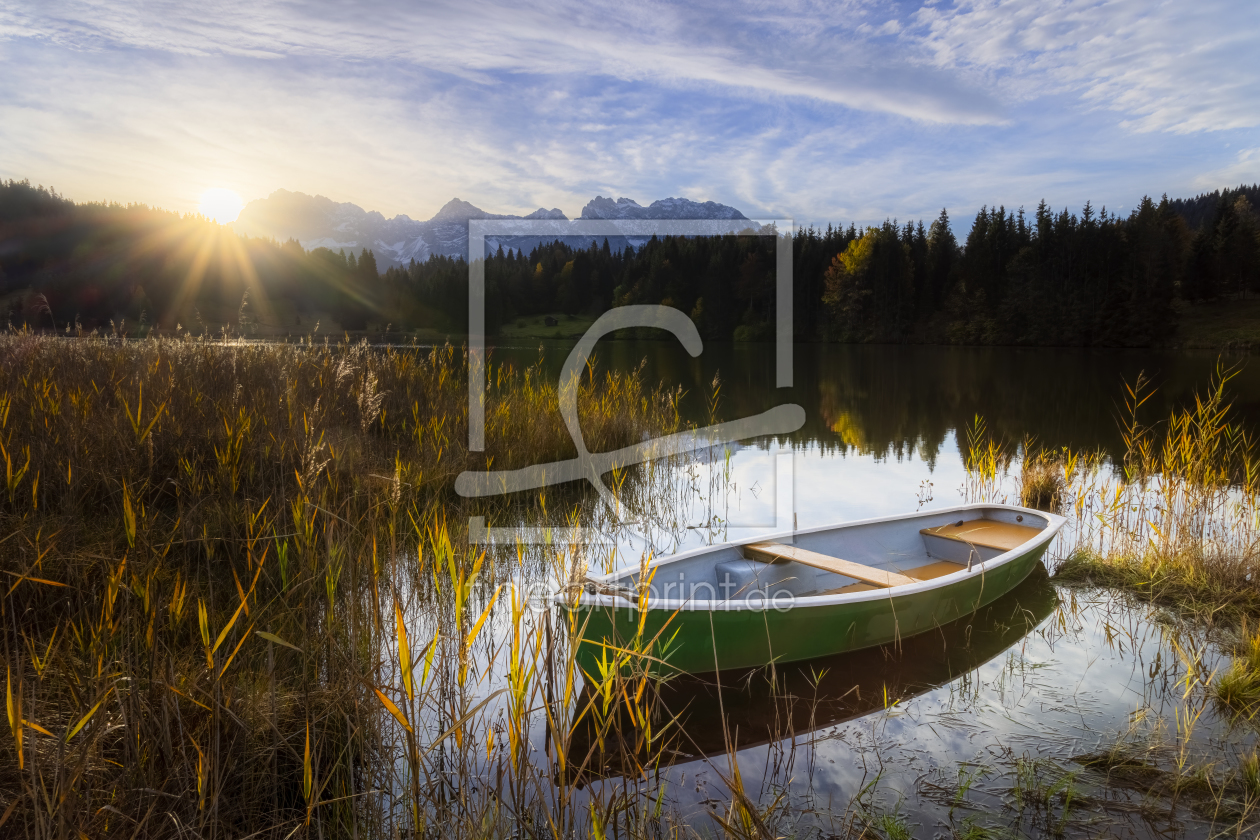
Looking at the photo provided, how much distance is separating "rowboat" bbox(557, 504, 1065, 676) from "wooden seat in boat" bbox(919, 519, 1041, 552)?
1cm

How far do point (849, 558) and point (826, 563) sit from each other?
1.17m

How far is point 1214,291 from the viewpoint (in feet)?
172

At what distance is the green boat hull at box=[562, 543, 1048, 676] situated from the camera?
3725mm

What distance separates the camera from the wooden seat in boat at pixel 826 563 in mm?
4797

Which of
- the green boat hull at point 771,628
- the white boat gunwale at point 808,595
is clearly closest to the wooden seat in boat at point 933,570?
the white boat gunwale at point 808,595

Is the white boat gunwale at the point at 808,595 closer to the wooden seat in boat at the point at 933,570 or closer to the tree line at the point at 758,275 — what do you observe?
the wooden seat in boat at the point at 933,570

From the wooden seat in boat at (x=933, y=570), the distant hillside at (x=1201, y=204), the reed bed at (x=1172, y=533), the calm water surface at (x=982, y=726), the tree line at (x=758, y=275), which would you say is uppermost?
the distant hillside at (x=1201, y=204)

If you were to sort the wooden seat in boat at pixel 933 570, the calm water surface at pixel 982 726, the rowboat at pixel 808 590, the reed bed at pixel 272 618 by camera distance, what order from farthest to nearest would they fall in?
the wooden seat in boat at pixel 933 570 < the rowboat at pixel 808 590 < the calm water surface at pixel 982 726 < the reed bed at pixel 272 618

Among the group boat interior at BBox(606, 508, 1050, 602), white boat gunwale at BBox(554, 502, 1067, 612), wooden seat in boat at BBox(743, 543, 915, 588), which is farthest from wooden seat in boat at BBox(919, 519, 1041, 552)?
wooden seat in boat at BBox(743, 543, 915, 588)

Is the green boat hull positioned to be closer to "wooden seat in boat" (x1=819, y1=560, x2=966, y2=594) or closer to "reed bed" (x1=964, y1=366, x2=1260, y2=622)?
"wooden seat in boat" (x1=819, y1=560, x2=966, y2=594)

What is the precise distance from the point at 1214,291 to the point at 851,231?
27.7 meters

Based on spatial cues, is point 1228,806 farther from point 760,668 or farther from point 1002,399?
point 1002,399

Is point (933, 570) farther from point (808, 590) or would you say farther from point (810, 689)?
point (810, 689)

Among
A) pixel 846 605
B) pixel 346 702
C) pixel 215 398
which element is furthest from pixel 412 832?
pixel 215 398
